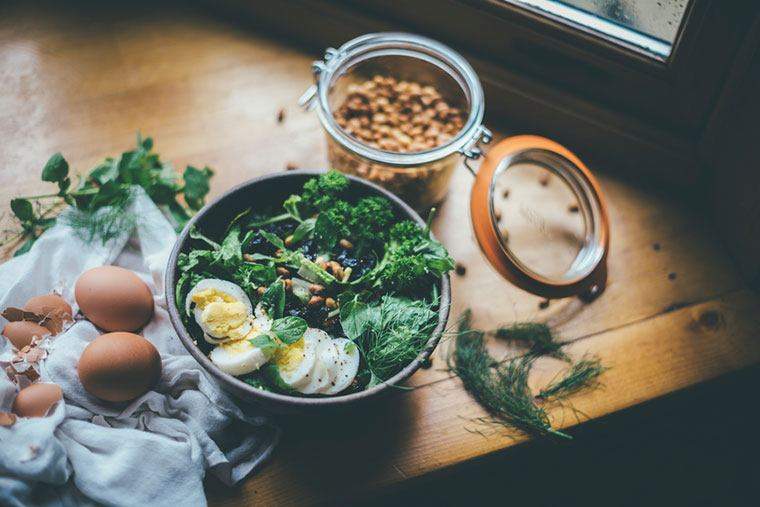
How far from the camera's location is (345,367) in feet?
2.82

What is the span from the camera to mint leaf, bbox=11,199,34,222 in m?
0.99

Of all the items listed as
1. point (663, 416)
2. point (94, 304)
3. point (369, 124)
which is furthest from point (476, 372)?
point (663, 416)

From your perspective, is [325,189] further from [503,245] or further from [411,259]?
[503,245]

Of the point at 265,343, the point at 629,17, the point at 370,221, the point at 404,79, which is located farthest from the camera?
the point at 404,79

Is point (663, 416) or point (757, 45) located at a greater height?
point (757, 45)

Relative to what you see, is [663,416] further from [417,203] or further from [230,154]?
[230,154]

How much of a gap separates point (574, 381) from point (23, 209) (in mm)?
853

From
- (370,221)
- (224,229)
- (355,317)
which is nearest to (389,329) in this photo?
(355,317)

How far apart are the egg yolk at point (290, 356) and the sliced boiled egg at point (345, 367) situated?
0.05m

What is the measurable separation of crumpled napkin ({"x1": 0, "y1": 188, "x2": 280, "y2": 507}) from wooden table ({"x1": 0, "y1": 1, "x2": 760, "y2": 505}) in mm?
63

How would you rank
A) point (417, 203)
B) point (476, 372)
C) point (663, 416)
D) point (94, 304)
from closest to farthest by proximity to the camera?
point (94, 304), point (476, 372), point (417, 203), point (663, 416)

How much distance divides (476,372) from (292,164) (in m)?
0.46

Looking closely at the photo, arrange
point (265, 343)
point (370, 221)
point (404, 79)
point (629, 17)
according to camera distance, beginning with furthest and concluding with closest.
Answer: point (404, 79) → point (629, 17) → point (370, 221) → point (265, 343)

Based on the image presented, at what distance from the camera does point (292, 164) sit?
3.75 ft
